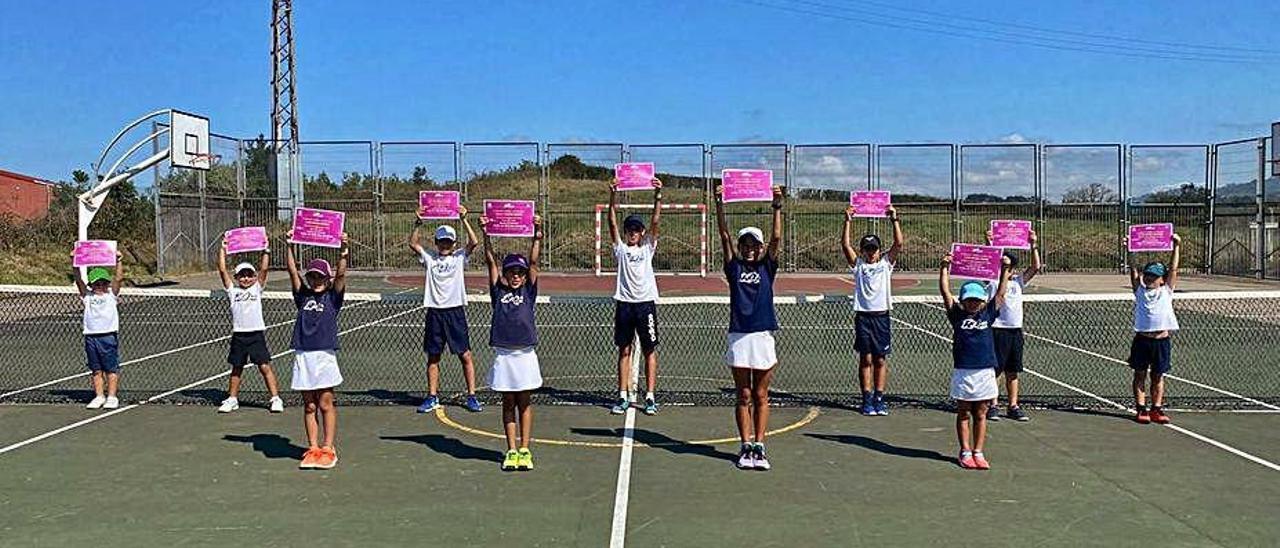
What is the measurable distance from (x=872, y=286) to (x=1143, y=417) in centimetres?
298

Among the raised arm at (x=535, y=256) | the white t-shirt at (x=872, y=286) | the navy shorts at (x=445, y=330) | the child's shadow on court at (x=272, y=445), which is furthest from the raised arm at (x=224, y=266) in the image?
the white t-shirt at (x=872, y=286)

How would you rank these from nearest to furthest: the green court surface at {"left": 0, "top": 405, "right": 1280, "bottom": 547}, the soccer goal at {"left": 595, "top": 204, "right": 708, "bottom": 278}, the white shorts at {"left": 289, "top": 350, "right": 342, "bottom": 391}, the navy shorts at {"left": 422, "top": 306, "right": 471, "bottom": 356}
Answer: the green court surface at {"left": 0, "top": 405, "right": 1280, "bottom": 547} → the white shorts at {"left": 289, "top": 350, "right": 342, "bottom": 391} → the navy shorts at {"left": 422, "top": 306, "right": 471, "bottom": 356} → the soccer goal at {"left": 595, "top": 204, "right": 708, "bottom": 278}

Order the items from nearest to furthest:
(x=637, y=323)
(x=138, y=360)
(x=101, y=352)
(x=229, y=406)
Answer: (x=637, y=323) → (x=229, y=406) → (x=101, y=352) → (x=138, y=360)

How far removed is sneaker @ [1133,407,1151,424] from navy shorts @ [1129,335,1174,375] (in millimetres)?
400

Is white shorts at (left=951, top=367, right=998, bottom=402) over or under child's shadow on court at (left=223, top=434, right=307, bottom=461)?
over

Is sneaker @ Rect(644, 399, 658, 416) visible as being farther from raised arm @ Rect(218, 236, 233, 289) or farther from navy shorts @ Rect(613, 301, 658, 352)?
raised arm @ Rect(218, 236, 233, 289)

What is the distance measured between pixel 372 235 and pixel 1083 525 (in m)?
38.8

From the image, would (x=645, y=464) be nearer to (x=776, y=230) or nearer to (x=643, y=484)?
(x=643, y=484)

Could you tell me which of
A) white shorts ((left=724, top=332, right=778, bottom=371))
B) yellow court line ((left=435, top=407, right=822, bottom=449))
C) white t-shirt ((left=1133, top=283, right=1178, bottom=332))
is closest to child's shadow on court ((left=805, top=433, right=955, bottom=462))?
yellow court line ((left=435, top=407, right=822, bottom=449))

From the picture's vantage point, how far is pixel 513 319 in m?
8.00

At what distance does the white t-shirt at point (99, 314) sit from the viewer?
10.9 meters

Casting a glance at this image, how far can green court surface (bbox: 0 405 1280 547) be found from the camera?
6551mm

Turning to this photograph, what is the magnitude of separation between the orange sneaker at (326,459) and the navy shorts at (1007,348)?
21.2 ft

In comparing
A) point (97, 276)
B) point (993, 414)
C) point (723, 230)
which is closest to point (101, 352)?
point (97, 276)
